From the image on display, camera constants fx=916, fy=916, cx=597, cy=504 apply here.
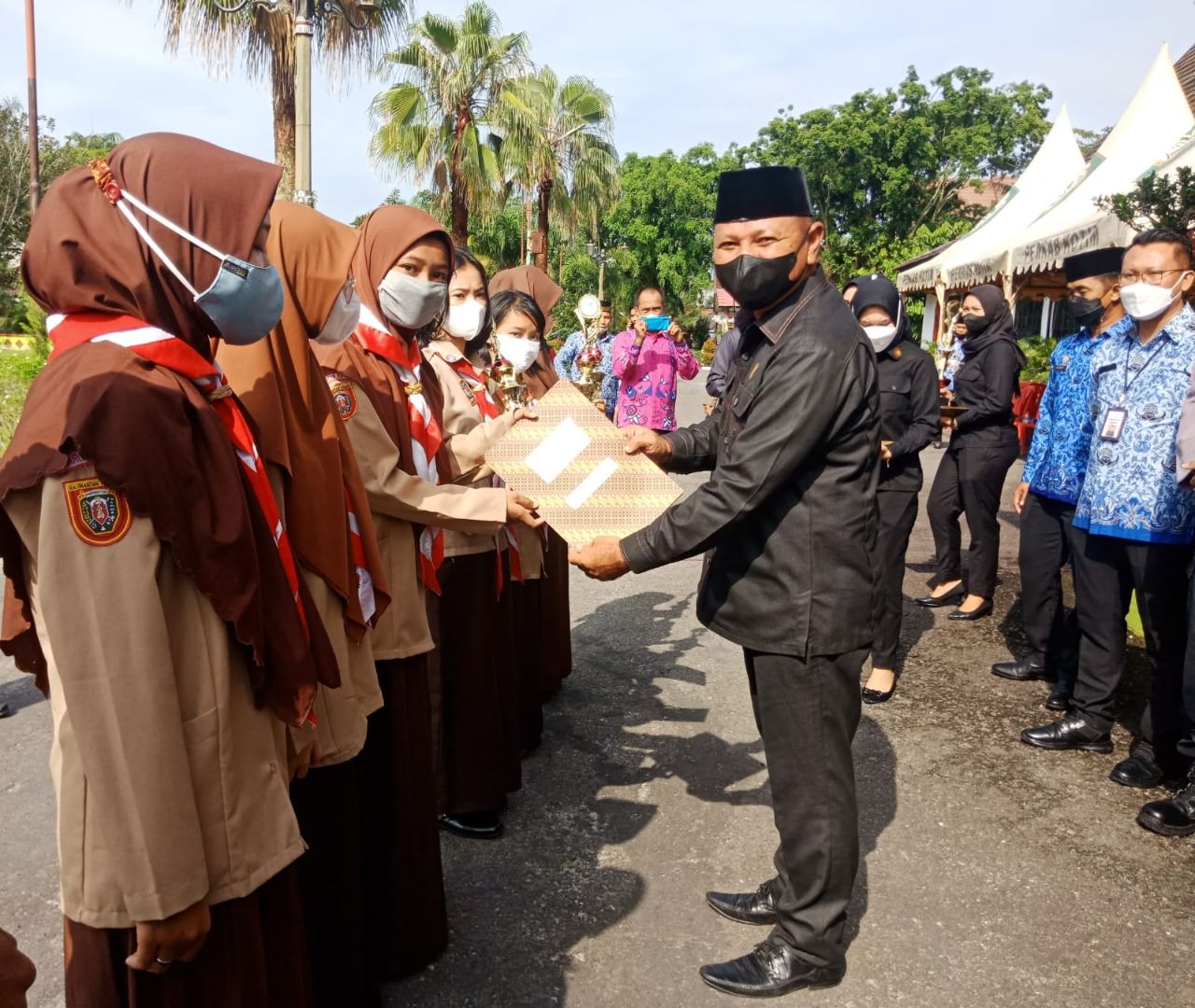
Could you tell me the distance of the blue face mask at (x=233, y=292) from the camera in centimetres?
157

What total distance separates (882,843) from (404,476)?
7.56 ft

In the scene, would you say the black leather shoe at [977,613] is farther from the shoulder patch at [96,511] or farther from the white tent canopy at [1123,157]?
the shoulder patch at [96,511]

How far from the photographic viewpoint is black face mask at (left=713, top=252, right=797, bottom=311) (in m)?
2.61

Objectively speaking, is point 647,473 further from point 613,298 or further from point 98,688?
point 613,298

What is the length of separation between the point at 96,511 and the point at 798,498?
1.77 m

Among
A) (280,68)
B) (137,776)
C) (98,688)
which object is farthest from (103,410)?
(280,68)

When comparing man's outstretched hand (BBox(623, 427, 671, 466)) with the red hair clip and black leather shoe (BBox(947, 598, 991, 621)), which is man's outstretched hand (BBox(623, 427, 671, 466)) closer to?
the red hair clip

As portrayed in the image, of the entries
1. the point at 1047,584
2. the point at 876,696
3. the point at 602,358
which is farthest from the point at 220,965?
the point at 602,358

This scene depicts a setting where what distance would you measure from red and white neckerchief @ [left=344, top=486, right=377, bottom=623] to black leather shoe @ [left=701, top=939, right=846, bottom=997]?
1477 mm

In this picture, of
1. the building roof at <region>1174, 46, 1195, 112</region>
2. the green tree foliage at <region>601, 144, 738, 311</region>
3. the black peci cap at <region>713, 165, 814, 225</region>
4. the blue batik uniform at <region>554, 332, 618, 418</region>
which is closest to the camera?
the black peci cap at <region>713, 165, 814, 225</region>

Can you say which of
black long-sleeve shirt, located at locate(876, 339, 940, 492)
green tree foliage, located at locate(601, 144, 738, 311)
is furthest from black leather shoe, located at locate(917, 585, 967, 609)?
green tree foliage, located at locate(601, 144, 738, 311)

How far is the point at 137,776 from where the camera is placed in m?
1.43

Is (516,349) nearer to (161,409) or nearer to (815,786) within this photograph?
(815,786)

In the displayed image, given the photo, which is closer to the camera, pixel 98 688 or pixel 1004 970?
pixel 98 688
